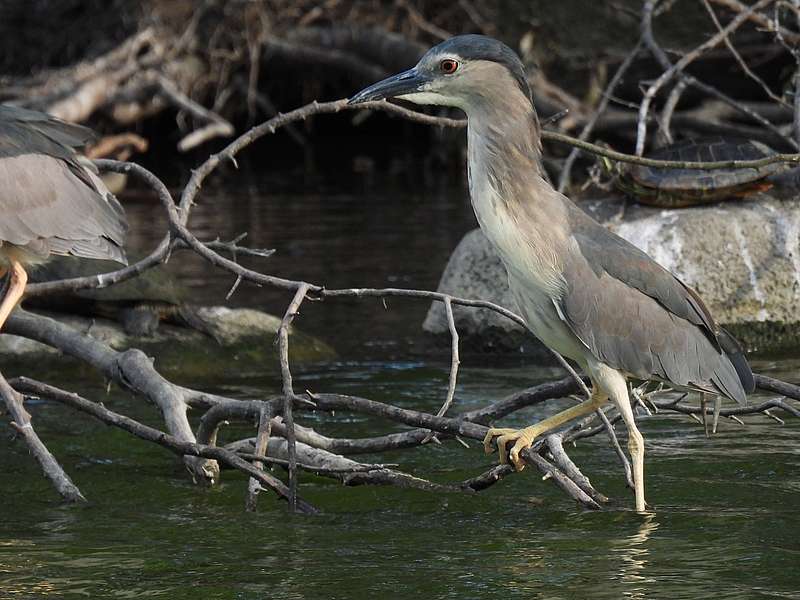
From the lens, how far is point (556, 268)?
4.86m

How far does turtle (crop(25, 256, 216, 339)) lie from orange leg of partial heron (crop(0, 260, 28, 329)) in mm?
1660

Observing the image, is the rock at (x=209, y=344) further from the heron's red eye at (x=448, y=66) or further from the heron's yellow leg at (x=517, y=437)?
the heron's red eye at (x=448, y=66)

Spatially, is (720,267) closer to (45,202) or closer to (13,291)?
(45,202)

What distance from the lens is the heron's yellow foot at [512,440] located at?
188 inches

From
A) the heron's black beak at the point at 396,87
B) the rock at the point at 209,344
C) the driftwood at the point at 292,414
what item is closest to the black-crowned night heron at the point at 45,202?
the driftwood at the point at 292,414

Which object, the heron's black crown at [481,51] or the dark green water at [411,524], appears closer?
the dark green water at [411,524]

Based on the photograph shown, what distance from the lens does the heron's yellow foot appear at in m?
4.77

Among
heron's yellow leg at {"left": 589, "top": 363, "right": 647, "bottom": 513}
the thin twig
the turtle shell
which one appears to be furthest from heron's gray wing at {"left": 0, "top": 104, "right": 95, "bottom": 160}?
the turtle shell

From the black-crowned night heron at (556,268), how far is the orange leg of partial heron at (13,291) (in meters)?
2.54

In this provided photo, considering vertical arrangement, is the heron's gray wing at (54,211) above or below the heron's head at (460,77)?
below

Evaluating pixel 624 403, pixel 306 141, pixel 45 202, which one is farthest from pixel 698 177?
pixel 306 141

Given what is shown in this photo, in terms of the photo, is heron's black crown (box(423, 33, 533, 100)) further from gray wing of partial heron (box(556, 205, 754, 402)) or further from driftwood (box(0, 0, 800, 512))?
gray wing of partial heron (box(556, 205, 754, 402))

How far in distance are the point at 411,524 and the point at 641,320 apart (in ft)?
3.82

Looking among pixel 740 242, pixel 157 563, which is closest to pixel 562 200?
pixel 157 563
